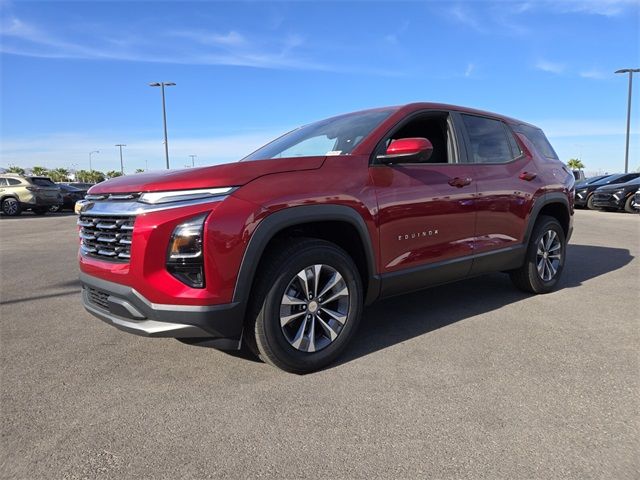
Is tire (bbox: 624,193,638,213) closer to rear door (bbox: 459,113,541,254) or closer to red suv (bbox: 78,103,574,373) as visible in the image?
rear door (bbox: 459,113,541,254)

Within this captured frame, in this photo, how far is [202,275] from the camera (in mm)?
2639

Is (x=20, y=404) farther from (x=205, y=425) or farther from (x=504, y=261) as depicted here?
(x=504, y=261)

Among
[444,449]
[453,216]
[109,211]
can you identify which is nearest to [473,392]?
[444,449]

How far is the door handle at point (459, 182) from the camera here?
3836 millimetres

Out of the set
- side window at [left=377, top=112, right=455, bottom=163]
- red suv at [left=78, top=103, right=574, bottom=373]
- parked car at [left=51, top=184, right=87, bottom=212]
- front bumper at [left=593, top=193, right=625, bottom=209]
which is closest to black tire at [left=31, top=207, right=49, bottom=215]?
parked car at [left=51, top=184, right=87, bottom=212]

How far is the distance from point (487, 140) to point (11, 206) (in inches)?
818

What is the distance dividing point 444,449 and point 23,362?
287cm

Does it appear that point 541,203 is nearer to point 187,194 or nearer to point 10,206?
point 187,194

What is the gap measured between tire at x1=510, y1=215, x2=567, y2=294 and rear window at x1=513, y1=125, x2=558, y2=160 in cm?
75

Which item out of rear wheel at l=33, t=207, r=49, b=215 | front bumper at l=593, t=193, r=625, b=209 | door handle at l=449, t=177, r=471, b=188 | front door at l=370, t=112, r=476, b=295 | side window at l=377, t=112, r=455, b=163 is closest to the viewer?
front door at l=370, t=112, r=476, b=295

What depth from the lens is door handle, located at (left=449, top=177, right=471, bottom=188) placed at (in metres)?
3.84

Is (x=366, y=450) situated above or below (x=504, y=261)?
below

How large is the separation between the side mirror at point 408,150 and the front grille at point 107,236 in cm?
171

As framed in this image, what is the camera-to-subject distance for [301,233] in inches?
125
